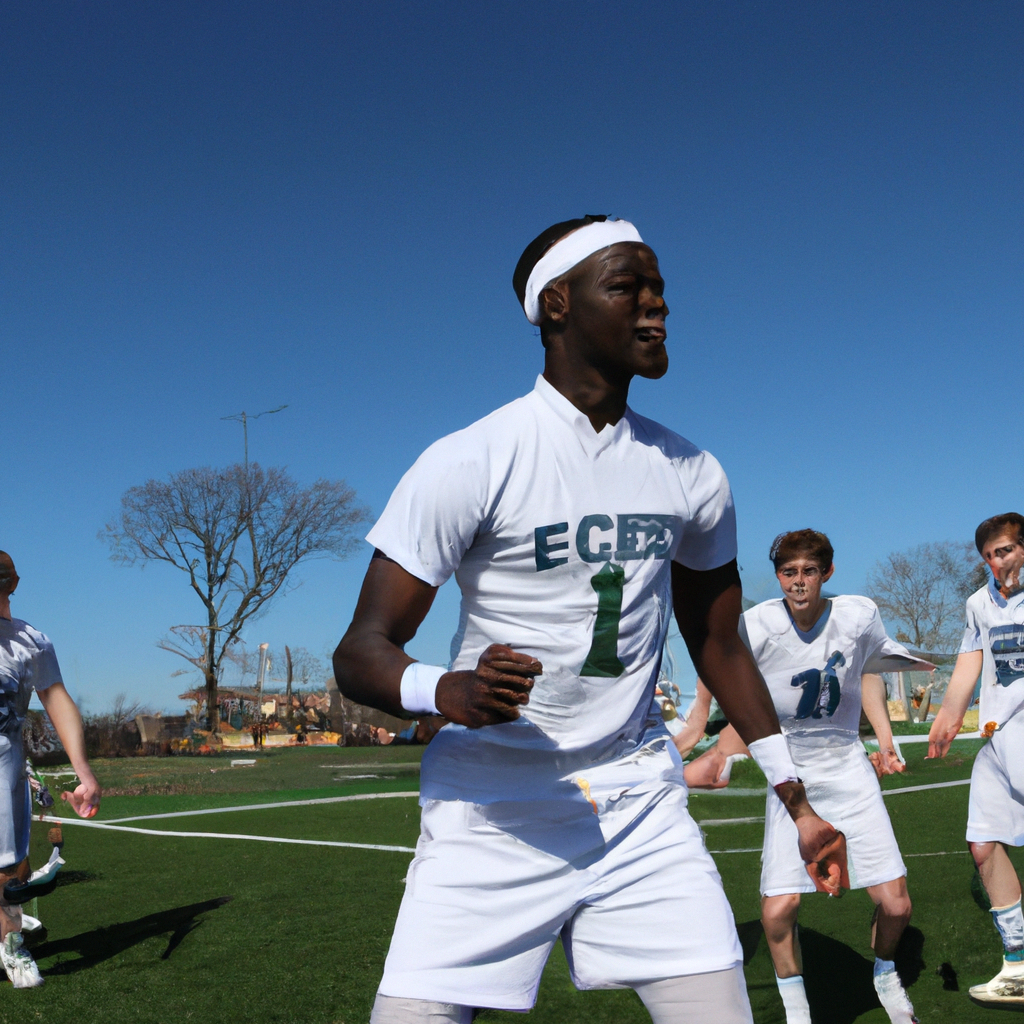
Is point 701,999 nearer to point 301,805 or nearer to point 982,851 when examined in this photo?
point 982,851

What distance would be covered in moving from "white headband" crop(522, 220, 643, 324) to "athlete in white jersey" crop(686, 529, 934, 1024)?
3024mm

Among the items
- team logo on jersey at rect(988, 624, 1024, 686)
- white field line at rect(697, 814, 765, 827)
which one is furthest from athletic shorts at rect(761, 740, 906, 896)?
white field line at rect(697, 814, 765, 827)

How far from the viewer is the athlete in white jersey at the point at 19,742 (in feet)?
20.4

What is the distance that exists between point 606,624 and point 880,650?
3.62m

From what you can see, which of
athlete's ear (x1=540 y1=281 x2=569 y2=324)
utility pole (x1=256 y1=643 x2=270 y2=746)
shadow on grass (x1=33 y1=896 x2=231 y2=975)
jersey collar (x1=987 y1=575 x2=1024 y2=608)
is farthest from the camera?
utility pole (x1=256 y1=643 x2=270 y2=746)

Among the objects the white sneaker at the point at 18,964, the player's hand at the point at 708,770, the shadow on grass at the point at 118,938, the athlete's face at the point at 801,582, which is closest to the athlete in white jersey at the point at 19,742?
the white sneaker at the point at 18,964

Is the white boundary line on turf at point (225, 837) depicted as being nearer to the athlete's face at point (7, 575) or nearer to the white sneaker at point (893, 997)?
A: the athlete's face at point (7, 575)

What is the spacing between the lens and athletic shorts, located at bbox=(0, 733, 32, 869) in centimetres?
622

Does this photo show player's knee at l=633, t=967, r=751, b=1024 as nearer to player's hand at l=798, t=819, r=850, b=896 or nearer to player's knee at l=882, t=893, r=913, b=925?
player's hand at l=798, t=819, r=850, b=896

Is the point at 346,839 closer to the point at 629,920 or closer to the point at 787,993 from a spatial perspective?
the point at 787,993

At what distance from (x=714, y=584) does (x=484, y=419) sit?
0.75 m

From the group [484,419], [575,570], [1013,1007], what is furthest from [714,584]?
[1013,1007]

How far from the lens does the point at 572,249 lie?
9.52 ft

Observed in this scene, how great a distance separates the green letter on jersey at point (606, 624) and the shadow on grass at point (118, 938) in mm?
5331
